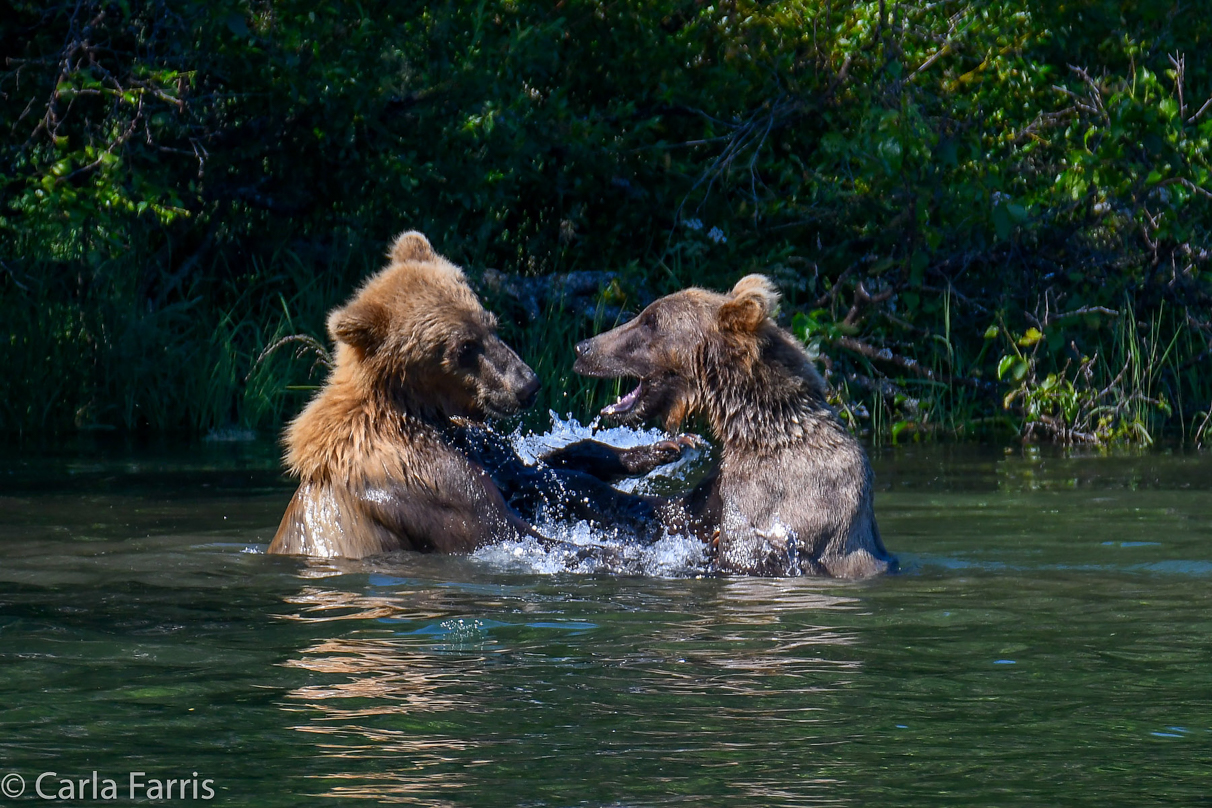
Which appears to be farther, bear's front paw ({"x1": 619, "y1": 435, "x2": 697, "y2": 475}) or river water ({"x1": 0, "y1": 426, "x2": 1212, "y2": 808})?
bear's front paw ({"x1": 619, "y1": 435, "x2": 697, "y2": 475})

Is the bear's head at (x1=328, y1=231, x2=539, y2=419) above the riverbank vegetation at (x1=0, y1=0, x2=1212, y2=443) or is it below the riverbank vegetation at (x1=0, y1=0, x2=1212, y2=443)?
below

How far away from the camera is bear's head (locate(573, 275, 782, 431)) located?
23.9ft

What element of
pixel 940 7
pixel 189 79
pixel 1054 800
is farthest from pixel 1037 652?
pixel 940 7

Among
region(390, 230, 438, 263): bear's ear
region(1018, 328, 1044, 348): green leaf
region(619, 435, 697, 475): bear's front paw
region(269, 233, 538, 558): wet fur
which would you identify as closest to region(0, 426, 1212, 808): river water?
region(269, 233, 538, 558): wet fur

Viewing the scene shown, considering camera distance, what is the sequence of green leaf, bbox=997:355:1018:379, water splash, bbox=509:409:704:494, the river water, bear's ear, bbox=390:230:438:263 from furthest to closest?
green leaf, bbox=997:355:1018:379, water splash, bbox=509:409:704:494, bear's ear, bbox=390:230:438:263, the river water

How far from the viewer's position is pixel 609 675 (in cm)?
467

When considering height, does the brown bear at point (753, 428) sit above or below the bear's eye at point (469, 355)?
below

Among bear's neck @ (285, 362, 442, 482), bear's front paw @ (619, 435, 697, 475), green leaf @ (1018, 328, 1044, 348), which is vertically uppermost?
green leaf @ (1018, 328, 1044, 348)

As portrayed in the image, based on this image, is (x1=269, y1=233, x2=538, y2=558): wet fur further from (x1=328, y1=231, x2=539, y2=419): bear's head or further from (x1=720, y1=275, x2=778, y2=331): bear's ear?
(x1=720, y1=275, x2=778, y2=331): bear's ear

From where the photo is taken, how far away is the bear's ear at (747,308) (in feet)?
23.6

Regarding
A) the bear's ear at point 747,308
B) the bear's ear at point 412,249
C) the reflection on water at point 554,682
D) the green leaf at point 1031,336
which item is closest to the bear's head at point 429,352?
the bear's ear at point 412,249

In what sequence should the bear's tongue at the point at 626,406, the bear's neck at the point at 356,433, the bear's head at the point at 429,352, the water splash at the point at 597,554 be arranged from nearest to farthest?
1. the water splash at the point at 597,554
2. the bear's neck at the point at 356,433
3. the bear's head at the point at 429,352
4. the bear's tongue at the point at 626,406

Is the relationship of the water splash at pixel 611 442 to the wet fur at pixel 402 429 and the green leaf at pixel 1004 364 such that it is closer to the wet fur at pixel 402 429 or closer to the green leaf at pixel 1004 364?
the wet fur at pixel 402 429

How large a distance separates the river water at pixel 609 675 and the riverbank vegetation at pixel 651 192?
5201 millimetres
